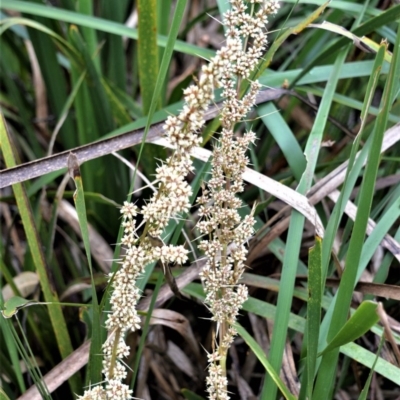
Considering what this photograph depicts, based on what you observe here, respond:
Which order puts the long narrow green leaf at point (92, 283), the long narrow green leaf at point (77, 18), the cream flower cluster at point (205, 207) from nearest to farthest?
the cream flower cluster at point (205, 207) < the long narrow green leaf at point (92, 283) < the long narrow green leaf at point (77, 18)

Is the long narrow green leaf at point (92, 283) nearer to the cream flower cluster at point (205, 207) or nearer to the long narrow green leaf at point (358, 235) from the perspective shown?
the cream flower cluster at point (205, 207)

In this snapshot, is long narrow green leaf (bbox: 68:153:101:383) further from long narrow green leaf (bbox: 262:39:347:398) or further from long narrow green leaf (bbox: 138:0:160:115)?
long narrow green leaf (bbox: 138:0:160:115)

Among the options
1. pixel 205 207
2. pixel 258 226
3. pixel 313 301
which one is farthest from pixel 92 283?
pixel 258 226

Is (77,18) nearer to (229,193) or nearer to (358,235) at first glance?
(229,193)

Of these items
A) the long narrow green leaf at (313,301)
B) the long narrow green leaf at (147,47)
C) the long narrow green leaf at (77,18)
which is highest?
the long narrow green leaf at (77,18)

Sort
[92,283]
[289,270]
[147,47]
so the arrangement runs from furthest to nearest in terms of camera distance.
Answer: [147,47] < [289,270] < [92,283]

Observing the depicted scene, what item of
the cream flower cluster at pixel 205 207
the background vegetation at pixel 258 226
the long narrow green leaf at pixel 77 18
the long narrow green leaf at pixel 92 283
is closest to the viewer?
the cream flower cluster at pixel 205 207


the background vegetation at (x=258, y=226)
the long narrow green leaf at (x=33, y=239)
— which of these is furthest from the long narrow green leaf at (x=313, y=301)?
the long narrow green leaf at (x=33, y=239)

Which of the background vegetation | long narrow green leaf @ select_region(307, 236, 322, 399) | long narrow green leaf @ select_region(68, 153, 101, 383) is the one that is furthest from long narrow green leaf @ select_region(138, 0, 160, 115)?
long narrow green leaf @ select_region(307, 236, 322, 399)
